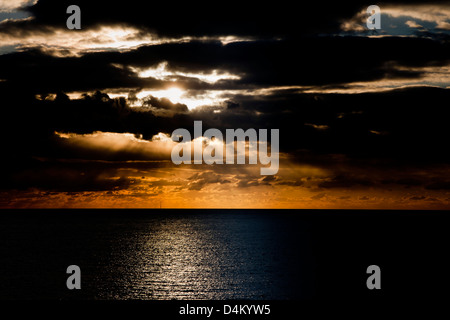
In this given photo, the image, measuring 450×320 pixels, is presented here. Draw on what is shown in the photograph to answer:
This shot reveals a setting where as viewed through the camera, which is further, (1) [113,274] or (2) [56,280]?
(1) [113,274]

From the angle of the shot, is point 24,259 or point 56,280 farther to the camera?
point 24,259

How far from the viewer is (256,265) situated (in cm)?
9438

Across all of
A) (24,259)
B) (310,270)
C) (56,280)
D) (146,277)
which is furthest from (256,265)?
(24,259)
